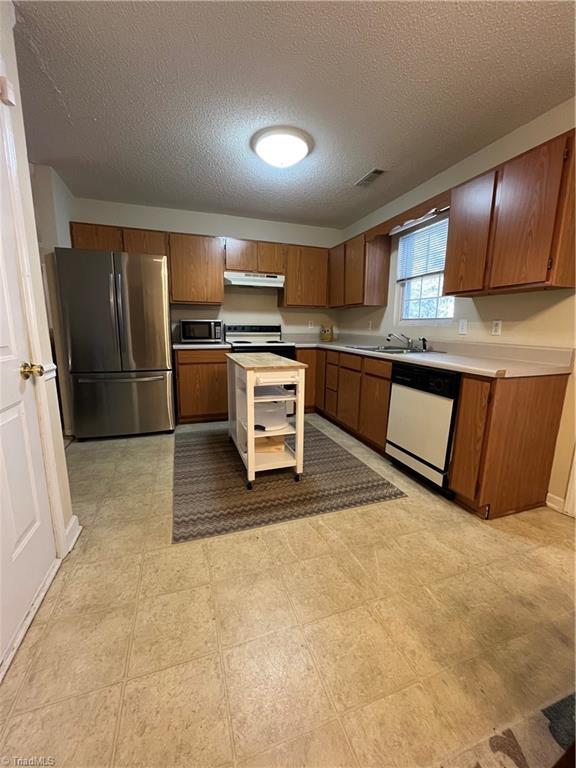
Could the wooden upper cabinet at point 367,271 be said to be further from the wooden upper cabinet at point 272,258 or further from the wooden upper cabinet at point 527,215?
the wooden upper cabinet at point 527,215

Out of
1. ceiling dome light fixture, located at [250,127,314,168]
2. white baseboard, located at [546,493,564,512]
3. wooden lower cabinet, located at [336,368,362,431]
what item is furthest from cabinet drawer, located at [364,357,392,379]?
ceiling dome light fixture, located at [250,127,314,168]

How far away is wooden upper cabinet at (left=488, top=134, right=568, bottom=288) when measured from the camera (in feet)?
5.50

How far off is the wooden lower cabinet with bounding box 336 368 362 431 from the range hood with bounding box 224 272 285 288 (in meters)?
1.47

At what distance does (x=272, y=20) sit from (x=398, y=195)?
220cm

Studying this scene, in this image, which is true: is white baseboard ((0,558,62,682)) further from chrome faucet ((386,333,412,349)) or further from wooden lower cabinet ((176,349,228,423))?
chrome faucet ((386,333,412,349))

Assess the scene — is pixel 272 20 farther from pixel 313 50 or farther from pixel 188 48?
pixel 188 48

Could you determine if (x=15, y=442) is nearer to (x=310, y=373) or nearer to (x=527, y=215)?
(x=527, y=215)

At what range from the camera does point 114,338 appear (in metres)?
2.96

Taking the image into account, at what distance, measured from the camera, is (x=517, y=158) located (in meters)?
1.84

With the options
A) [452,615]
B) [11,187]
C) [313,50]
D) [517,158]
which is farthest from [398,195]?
[452,615]

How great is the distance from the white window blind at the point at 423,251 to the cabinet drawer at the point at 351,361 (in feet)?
3.41

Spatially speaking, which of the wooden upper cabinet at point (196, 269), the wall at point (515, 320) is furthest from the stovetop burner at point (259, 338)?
the wall at point (515, 320)

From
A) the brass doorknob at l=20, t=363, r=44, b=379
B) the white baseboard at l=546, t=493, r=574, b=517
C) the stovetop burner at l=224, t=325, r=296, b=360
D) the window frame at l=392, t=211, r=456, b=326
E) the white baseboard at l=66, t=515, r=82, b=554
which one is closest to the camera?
the brass doorknob at l=20, t=363, r=44, b=379

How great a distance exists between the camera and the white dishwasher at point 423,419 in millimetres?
2035
